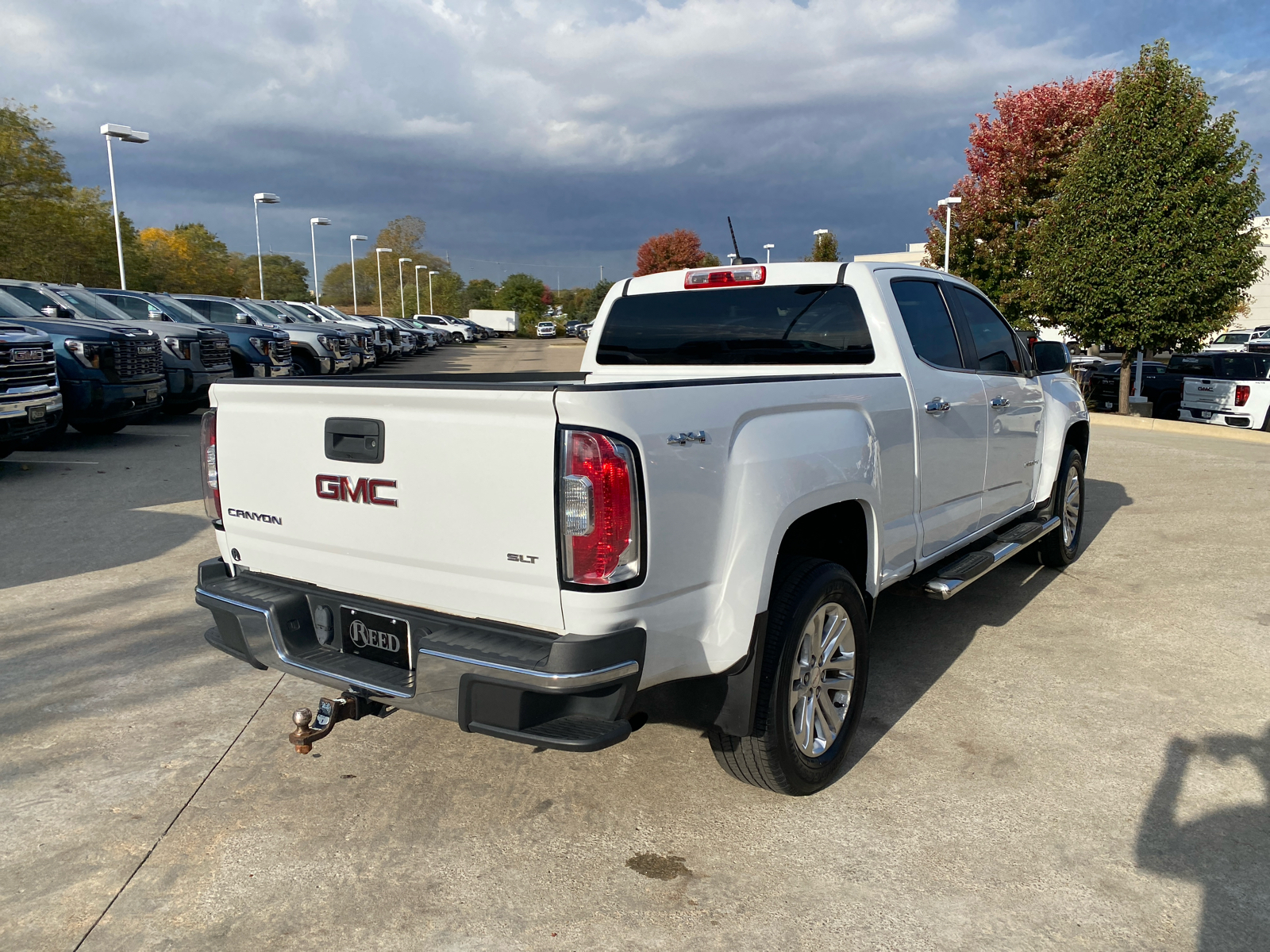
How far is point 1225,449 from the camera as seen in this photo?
505 inches

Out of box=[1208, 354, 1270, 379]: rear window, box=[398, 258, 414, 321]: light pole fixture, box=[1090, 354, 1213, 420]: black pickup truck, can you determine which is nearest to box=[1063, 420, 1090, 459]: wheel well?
box=[1208, 354, 1270, 379]: rear window

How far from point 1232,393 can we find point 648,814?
51.6ft

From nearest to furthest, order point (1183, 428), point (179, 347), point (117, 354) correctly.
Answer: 1. point (117, 354)
2. point (179, 347)
3. point (1183, 428)

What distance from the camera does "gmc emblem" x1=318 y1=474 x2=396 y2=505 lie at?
285 cm

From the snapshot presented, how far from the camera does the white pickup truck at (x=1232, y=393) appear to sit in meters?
15.1

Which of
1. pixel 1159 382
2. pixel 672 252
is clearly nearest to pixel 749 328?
pixel 1159 382

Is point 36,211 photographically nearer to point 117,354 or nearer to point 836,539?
point 117,354

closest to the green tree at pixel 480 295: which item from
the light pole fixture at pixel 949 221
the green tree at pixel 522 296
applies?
the green tree at pixel 522 296

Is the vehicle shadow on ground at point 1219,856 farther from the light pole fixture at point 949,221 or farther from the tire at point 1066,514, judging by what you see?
the light pole fixture at point 949,221

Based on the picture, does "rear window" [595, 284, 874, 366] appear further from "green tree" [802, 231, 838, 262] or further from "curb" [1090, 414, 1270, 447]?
"green tree" [802, 231, 838, 262]

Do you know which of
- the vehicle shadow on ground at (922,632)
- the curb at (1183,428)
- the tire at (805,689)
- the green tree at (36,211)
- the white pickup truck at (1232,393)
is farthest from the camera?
the green tree at (36,211)

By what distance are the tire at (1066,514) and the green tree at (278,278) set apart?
7269 centimetres

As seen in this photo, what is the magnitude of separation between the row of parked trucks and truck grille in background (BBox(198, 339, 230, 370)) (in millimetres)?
15

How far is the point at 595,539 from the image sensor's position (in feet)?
8.12
